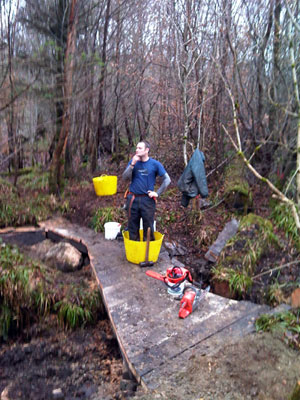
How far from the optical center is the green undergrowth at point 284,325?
3.48 m

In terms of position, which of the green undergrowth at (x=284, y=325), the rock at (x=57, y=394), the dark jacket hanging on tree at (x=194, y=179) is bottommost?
the rock at (x=57, y=394)

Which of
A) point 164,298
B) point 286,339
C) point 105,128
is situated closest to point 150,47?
point 105,128

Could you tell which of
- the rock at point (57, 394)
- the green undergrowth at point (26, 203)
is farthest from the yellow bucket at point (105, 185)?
the rock at point (57, 394)

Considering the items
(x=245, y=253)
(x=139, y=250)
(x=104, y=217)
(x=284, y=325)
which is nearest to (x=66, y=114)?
(x=104, y=217)

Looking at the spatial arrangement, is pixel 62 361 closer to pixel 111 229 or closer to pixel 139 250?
pixel 139 250

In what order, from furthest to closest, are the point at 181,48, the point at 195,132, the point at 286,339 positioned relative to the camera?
the point at 195,132, the point at 181,48, the point at 286,339

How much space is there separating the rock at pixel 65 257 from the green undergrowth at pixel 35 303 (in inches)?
34.2

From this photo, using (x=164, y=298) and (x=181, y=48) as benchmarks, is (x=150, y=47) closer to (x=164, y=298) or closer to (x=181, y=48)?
(x=181, y=48)

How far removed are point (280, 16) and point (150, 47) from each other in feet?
15.0

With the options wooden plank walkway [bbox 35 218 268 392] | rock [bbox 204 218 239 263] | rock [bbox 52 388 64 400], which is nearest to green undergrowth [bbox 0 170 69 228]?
wooden plank walkway [bbox 35 218 268 392]

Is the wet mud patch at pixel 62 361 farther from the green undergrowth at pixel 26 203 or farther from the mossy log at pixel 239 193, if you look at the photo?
the mossy log at pixel 239 193

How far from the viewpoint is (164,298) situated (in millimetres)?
4297

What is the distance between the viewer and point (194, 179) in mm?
5922

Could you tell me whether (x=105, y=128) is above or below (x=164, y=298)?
above
